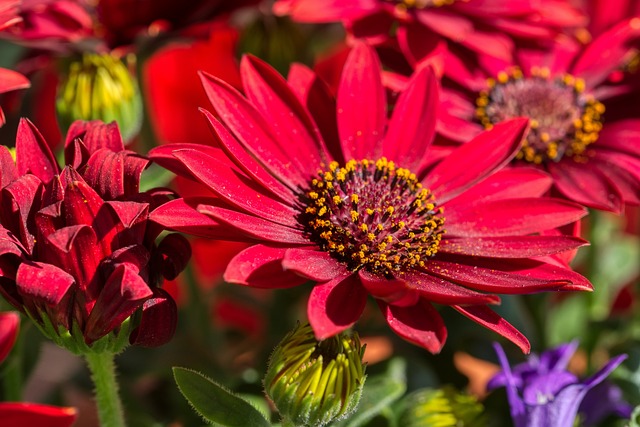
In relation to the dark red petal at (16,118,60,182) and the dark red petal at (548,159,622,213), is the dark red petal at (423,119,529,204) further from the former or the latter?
the dark red petal at (16,118,60,182)

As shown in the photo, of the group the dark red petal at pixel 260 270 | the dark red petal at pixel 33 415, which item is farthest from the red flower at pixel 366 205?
the dark red petal at pixel 33 415

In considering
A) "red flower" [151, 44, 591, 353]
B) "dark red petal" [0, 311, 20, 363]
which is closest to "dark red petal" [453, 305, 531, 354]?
"red flower" [151, 44, 591, 353]

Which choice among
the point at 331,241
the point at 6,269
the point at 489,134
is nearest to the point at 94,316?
the point at 6,269

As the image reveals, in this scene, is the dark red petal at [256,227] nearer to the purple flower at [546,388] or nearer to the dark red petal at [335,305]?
the dark red petal at [335,305]

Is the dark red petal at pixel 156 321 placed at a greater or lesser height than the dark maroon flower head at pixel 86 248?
lesser

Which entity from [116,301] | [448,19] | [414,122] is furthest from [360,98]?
[116,301]

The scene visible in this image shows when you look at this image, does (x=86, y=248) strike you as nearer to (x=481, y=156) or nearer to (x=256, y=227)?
(x=256, y=227)
